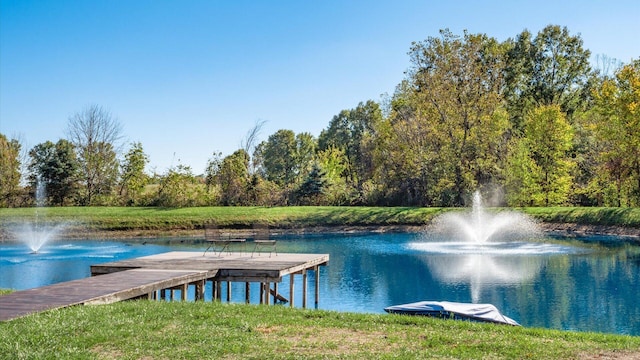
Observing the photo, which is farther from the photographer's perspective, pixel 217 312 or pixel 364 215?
pixel 364 215

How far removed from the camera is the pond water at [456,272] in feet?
54.1

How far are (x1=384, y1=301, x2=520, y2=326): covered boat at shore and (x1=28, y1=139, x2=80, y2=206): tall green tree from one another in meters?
40.7

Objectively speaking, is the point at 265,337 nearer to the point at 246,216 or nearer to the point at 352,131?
the point at 246,216

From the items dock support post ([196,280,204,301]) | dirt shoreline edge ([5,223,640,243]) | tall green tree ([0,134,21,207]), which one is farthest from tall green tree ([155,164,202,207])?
dock support post ([196,280,204,301])

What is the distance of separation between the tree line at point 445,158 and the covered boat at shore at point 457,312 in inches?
1273

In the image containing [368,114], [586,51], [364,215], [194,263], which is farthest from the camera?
[368,114]

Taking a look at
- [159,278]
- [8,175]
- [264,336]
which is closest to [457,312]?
[264,336]

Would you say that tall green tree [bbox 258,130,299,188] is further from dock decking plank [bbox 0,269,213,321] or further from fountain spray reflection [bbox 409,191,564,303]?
dock decking plank [bbox 0,269,213,321]

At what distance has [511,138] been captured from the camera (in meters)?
47.1

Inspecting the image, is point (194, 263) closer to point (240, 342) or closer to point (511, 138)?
point (240, 342)

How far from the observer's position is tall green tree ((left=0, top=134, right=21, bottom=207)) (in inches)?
1786

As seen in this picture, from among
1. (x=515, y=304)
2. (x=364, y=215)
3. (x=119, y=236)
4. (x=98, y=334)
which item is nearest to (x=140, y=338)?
(x=98, y=334)

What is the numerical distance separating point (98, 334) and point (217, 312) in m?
2.32

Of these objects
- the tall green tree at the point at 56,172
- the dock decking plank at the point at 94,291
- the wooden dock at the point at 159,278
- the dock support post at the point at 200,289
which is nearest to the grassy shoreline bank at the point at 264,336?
the dock decking plank at the point at 94,291
